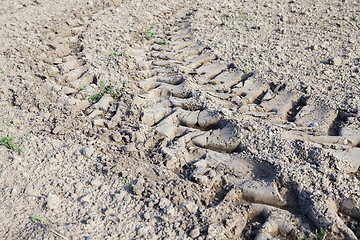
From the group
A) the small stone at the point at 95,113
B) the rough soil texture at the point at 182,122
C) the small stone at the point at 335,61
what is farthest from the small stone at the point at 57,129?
the small stone at the point at 335,61

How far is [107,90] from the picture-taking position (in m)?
3.62

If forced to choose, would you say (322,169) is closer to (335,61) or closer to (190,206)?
(190,206)

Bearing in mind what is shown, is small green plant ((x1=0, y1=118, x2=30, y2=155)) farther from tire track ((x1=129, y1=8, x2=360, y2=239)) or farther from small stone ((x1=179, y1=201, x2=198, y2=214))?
small stone ((x1=179, y1=201, x2=198, y2=214))

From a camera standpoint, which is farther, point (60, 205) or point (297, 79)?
point (297, 79)

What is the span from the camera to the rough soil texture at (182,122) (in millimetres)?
2227

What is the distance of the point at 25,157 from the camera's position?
2717 mm

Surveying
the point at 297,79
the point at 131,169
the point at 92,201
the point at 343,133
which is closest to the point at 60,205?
the point at 92,201

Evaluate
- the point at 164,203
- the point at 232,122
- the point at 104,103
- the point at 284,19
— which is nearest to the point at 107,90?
the point at 104,103

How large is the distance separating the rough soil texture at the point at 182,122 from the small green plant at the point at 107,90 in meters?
0.02

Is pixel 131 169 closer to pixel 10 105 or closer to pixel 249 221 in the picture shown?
pixel 249 221

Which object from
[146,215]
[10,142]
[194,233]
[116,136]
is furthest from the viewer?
[116,136]

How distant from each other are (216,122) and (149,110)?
75 centimetres

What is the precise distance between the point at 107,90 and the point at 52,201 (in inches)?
65.0

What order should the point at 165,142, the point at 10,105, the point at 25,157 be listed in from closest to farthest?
the point at 25,157
the point at 165,142
the point at 10,105
